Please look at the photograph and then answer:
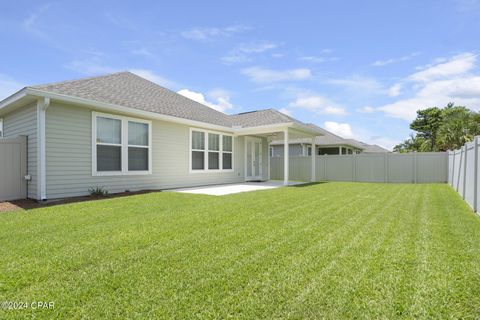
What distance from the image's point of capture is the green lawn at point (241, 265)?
2252 millimetres

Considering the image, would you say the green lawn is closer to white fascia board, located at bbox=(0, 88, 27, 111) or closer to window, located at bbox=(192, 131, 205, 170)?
white fascia board, located at bbox=(0, 88, 27, 111)

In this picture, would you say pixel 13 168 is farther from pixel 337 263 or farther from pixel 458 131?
pixel 458 131

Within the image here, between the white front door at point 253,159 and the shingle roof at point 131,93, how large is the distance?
2.34 metres

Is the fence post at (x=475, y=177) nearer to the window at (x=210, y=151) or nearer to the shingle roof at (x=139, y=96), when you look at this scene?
the shingle roof at (x=139, y=96)

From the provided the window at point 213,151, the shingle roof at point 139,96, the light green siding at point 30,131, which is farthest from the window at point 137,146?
the window at point 213,151

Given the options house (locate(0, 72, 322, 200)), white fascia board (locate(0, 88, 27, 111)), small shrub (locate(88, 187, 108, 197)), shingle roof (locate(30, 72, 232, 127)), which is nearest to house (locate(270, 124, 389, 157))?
house (locate(0, 72, 322, 200))

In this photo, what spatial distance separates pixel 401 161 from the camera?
15500mm

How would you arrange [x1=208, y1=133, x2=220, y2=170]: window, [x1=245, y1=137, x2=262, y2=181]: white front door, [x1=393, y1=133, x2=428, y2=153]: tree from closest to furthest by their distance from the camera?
[x1=208, y1=133, x2=220, y2=170]: window, [x1=245, y1=137, x2=262, y2=181]: white front door, [x1=393, y1=133, x2=428, y2=153]: tree

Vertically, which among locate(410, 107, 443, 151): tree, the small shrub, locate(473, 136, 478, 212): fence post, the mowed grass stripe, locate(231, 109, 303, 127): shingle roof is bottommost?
the mowed grass stripe

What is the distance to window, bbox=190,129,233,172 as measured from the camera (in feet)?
39.5

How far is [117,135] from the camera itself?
9016 mm

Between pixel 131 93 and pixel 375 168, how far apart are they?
14214mm

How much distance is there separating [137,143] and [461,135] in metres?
20.2

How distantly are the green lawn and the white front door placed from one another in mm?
9589
